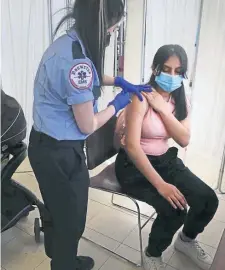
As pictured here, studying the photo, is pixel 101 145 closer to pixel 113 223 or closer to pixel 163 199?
pixel 163 199

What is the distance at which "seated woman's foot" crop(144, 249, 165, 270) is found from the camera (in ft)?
4.76

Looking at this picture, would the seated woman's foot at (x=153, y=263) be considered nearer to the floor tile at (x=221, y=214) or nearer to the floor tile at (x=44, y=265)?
the floor tile at (x=44, y=265)

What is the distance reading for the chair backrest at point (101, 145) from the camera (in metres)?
1.52

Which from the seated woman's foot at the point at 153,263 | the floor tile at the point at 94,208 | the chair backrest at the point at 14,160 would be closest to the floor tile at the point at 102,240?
the floor tile at the point at 94,208

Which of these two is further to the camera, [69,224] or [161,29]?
[161,29]

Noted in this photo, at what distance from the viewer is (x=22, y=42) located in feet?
7.66

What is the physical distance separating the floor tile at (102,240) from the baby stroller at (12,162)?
0.96ft

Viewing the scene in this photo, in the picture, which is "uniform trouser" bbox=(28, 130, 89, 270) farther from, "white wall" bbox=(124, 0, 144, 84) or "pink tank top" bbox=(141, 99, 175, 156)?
"white wall" bbox=(124, 0, 144, 84)

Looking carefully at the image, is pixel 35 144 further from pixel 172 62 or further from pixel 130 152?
pixel 172 62

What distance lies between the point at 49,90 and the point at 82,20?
0.26 metres

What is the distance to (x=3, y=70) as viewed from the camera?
2291 millimetres

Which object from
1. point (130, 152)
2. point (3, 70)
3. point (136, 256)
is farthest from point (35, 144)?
point (3, 70)

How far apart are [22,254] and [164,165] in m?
0.87

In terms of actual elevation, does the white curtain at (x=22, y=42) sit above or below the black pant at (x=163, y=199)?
above
